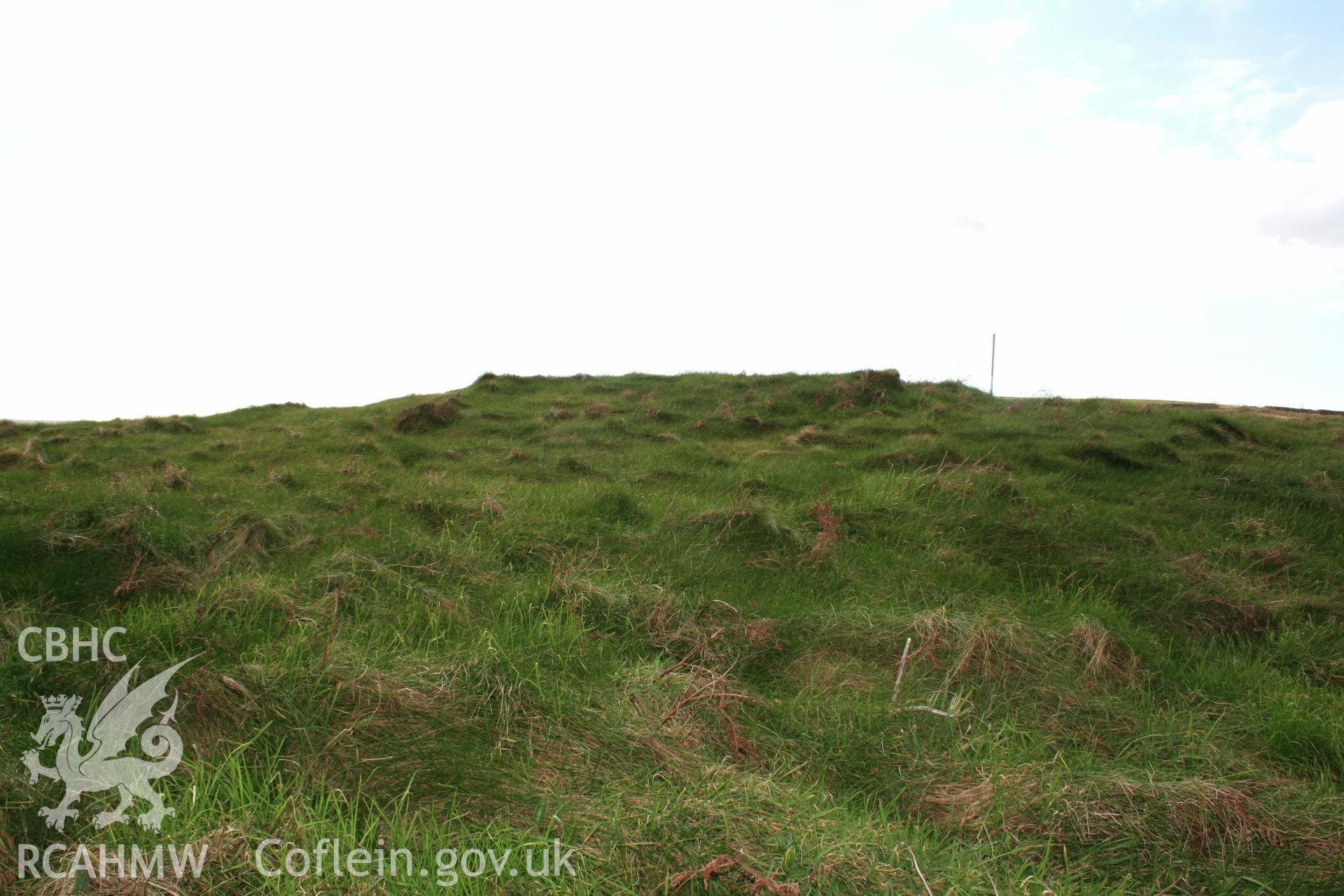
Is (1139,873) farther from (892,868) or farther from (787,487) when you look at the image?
(787,487)

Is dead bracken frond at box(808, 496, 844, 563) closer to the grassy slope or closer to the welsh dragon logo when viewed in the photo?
the grassy slope

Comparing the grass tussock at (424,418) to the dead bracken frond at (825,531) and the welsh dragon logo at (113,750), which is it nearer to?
the dead bracken frond at (825,531)

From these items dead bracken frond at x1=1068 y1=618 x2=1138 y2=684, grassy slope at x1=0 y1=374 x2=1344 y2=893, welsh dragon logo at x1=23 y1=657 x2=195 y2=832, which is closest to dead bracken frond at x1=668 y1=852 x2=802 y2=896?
grassy slope at x1=0 y1=374 x2=1344 y2=893

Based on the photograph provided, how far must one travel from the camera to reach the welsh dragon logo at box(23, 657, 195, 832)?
3207 mm

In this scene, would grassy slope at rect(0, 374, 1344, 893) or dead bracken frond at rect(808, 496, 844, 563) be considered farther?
dead bracken frond at rect(808, 496, 844, 563)

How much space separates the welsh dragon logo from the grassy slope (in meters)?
0.08

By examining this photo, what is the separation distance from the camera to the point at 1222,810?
337 centimetres

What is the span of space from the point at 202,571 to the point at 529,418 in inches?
360

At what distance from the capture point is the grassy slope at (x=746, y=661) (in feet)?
10.3

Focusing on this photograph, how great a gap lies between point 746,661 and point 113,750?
325 centimetres

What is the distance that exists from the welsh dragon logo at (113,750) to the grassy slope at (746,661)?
0.08 metres

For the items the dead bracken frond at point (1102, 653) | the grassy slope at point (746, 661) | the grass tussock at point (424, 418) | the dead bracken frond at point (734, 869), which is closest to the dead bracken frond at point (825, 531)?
the grassy slope at point (746, 661)

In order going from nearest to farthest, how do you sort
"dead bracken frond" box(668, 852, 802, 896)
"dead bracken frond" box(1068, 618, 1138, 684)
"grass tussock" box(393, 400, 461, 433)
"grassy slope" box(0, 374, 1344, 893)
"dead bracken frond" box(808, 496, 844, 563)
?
1. "dead bracken frond" box(668, 852, 802, 896)
2. "grassy slope" box(0, 374, 1344, 893)
3. "dead bracken frond" box(1068, 618, 1138, 684)
4. "dead bracken frond" box(808, 496, 844, 563)
5. "grass tussock" box(393, 400, 461, 433)

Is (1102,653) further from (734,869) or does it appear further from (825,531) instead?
(734,869)
